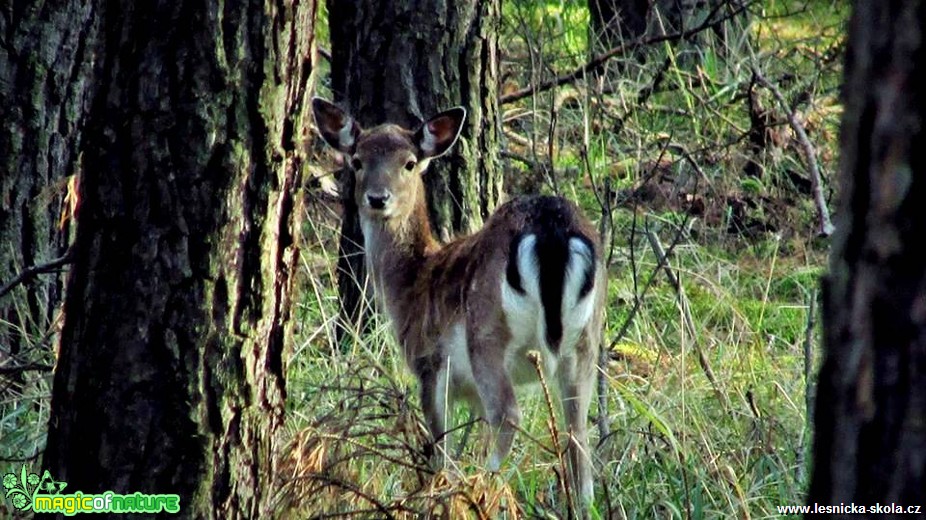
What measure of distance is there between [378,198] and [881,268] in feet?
14.3

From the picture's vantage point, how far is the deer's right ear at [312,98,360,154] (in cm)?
630

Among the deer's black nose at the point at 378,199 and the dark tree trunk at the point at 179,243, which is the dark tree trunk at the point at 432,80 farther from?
the dark tree trunk at the point at 179,243

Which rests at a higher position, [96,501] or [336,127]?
[336,127]

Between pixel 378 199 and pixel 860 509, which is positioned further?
pixel 378 199

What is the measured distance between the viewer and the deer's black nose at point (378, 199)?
617 centimetres

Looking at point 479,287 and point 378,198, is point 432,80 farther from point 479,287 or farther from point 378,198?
point 479,287

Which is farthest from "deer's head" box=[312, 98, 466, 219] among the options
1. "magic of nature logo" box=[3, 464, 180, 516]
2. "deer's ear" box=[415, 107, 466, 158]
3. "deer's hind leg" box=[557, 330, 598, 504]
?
"magic of nature logo" box=[3, 464, 180, 516]

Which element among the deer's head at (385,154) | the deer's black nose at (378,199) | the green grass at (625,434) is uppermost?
the deer's head at (385,154)

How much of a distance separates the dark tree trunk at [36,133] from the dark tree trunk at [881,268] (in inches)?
151

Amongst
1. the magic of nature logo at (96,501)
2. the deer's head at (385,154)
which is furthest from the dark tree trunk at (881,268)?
the deer's head at (385,154)

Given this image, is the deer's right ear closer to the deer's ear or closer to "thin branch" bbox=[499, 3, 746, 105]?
the deer's ear

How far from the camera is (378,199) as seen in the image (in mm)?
6172

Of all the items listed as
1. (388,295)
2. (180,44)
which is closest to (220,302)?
(180,44)

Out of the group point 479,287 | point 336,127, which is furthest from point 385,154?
point 479,287
